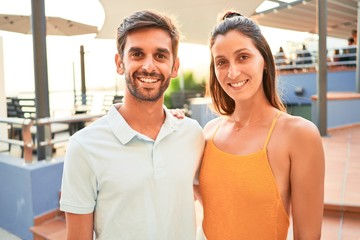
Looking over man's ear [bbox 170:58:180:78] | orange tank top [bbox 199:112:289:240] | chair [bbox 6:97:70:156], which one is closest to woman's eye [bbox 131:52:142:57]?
man's ear [bbox 170:58:180:78]

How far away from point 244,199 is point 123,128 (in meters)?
0.59

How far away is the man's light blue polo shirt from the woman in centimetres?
22

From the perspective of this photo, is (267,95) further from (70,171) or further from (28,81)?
(28,81)

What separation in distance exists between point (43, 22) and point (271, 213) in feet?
11.5

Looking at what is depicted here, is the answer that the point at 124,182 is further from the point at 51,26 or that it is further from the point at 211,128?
the point at 51,26

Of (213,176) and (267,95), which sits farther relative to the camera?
(267,95)

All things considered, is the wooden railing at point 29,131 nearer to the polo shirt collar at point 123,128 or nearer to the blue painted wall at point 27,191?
the blue painted wall at point 27,191

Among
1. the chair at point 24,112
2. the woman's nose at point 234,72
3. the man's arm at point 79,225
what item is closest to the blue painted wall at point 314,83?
the chair at point 24,112

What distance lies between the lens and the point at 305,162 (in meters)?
1.39

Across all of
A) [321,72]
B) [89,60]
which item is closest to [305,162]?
[321,72]

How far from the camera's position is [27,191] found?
3.64 meters

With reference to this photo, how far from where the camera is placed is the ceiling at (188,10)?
21.3ft

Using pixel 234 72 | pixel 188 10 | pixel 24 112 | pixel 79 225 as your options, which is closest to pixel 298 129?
pixel 234 72

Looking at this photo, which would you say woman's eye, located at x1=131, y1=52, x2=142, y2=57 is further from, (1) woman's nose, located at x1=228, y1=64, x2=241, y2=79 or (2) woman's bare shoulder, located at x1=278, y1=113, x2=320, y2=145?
(2) woman's bare shoulder, located at x1=278, y1=113, x2=320, y2=145
